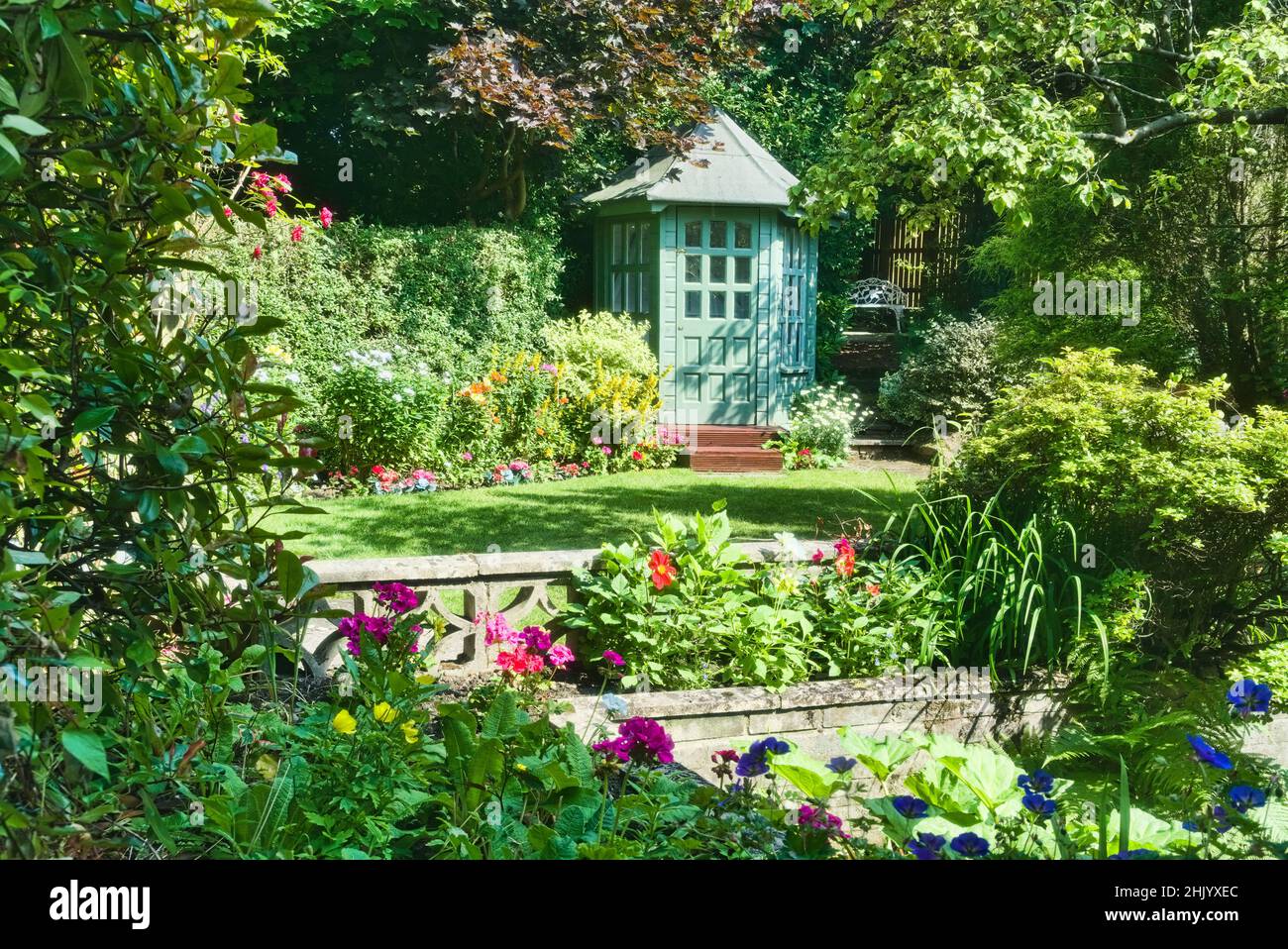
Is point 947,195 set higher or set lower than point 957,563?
higher

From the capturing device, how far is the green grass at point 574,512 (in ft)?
26.9

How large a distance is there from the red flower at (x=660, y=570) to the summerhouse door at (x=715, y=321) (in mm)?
8444

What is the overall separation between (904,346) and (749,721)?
12.2 m

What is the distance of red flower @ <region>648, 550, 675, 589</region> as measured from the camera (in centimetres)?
491

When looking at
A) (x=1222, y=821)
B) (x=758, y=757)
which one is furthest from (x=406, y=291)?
(x=1222, y=821)

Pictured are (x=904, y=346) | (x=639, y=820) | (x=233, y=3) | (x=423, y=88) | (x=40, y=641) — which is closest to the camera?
(x=40, y=641)

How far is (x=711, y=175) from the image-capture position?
13469mm

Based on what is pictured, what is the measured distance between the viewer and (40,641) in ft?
5.08

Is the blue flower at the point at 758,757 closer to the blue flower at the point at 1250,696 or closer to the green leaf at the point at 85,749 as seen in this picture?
the blue flower at the point at 1250,696

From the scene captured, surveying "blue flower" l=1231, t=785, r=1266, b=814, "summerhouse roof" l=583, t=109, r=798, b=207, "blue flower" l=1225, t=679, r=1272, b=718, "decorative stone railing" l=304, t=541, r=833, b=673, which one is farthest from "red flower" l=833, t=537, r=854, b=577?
"summerhouse roof" l=583, t=109, r=798, b=207

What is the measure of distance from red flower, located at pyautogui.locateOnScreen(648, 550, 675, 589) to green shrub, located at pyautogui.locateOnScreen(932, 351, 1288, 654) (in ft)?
6.03

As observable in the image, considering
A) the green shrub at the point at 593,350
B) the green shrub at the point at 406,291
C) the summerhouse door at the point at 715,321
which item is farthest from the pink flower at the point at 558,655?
the summerhouse door at the point at 715,321

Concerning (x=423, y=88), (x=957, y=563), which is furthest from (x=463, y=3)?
(x=957, y=563)

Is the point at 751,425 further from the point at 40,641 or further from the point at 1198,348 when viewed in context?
the point at 40,641
